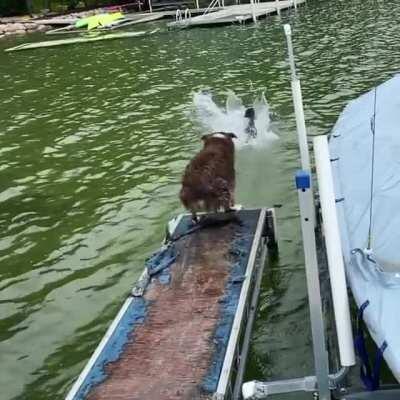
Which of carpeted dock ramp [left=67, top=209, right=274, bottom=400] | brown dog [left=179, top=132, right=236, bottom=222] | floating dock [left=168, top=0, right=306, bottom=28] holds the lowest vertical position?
carpeted dock ramp [left=67, top=209, right=274, bottom=400]

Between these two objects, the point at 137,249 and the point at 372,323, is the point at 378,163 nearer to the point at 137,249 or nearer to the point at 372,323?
the point at 372,323

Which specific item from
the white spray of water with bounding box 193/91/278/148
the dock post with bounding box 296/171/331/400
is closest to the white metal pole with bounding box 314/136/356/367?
the dock post with bounding box 296/171/331/400

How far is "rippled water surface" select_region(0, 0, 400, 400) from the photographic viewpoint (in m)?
8.69

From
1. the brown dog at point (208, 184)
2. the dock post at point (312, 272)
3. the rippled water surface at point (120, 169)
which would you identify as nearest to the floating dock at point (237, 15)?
the rippled water surface at point (120, 169)

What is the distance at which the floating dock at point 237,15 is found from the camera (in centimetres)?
3897

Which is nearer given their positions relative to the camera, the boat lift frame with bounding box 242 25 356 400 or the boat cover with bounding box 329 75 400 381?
the boat lift frame with bounding box 242 25 356 400

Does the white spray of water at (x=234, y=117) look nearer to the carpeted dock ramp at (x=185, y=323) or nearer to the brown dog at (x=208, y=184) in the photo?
the brown dog at (x=208, y=184)

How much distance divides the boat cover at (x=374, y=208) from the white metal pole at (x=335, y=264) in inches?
13.8

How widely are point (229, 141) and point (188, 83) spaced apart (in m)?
13.2

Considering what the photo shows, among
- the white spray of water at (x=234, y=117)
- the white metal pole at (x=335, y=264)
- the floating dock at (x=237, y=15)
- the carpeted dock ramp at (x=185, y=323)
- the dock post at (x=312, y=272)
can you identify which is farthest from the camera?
the floating dock at (x=237, y=15)

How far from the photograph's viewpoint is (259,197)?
12.7 metres

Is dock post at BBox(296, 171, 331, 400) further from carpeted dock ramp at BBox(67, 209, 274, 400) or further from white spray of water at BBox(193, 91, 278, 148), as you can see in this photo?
white spray of water at BBox(193, 91, 278, 148)

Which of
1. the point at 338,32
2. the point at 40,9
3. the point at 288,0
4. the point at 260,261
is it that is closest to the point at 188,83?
the point at 338,32

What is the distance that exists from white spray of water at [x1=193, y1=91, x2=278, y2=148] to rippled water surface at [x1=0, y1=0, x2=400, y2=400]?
0.37m
